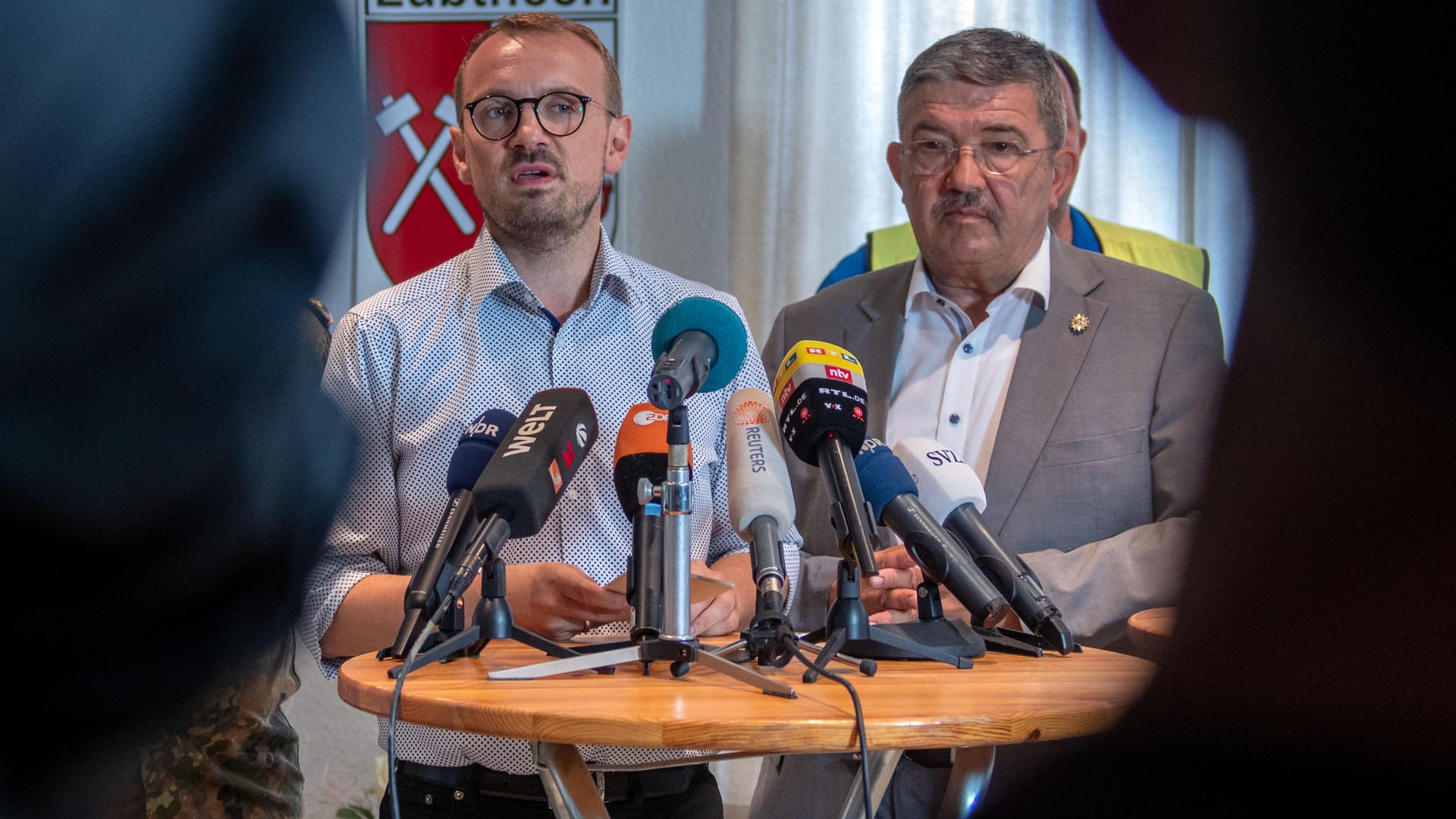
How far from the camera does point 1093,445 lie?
241cm

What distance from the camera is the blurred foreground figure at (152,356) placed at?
15.2 inches

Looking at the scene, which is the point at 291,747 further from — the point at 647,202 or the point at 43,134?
the point at 647,202

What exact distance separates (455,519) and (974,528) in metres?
0.70

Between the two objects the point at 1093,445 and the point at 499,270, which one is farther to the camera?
the point at 1093,445

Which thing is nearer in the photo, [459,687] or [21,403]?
[21,403]

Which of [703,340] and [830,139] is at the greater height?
[830,139]

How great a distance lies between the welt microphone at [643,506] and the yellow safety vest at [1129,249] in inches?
84.5

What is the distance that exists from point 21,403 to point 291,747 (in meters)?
1.36

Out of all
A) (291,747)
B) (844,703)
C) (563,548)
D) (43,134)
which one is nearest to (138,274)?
(43,134)

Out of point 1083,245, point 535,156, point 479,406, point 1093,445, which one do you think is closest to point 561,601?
point 479,406

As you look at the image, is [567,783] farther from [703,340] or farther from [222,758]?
[222,758]

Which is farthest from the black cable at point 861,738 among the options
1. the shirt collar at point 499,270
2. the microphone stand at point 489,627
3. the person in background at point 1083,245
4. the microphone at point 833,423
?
the person in background at point 1083,245

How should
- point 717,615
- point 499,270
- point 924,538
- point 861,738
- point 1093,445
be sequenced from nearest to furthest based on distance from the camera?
1. point 861,738
2. point 924,538
3. point 717,615
4. point 499,270
5. point 1093,445

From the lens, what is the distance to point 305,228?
43 cm
